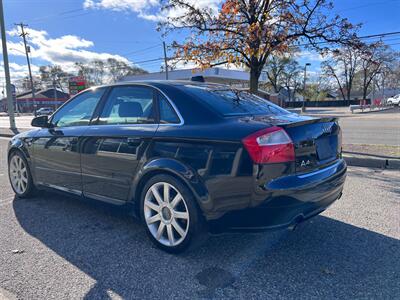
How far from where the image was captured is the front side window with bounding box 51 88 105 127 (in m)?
3.79

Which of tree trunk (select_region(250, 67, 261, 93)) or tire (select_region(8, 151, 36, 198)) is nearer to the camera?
tire (select_region(8, 151, 36, 198))

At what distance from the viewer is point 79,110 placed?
399cm

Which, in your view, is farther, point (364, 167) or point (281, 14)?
point (281, 14)

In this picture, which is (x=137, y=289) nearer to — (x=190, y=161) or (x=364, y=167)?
(x=190, y=161)

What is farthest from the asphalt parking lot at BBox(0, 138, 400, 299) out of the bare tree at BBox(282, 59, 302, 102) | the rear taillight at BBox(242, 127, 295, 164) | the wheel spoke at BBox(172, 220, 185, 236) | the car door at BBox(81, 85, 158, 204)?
the bare tree at BBox(282, 59, 302, 102)

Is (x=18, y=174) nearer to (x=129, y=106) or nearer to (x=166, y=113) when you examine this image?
(x=129, y=106)

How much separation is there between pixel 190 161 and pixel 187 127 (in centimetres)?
31

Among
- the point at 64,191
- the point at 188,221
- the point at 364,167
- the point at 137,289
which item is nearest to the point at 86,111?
the point at 64,191

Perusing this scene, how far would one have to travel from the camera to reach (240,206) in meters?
2.55

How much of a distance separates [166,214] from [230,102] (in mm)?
1270

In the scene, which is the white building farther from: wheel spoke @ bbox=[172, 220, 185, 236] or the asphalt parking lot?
wheel spoke @ bbox=[172, 220, 185, 236]

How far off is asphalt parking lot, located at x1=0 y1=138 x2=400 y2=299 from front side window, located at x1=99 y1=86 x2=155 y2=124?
99 centimetres

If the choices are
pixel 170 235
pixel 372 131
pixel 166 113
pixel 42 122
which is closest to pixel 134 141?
pixel 166 113

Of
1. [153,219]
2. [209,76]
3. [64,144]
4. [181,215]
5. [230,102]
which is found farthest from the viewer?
[209,76]
